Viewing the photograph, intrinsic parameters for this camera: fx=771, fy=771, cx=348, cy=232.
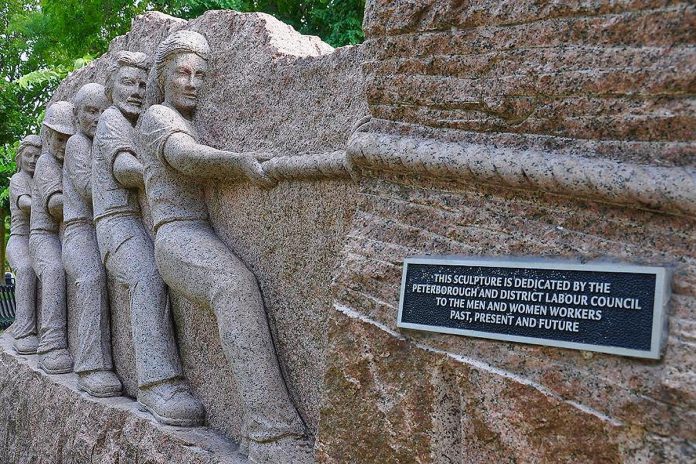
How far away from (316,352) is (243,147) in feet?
3.52

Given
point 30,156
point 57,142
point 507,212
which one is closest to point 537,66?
point 507,212

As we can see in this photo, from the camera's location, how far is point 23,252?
6.17 metres

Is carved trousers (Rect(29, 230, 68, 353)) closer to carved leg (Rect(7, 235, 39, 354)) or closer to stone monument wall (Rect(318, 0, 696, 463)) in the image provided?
carved leg (Rect(7, 235, 39, 354))

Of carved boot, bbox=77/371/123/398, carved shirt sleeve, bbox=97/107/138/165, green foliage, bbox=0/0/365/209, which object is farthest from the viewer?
green foliage, bbox=0/0/365/209

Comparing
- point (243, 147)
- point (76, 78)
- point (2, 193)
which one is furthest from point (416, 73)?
point (2, 193)

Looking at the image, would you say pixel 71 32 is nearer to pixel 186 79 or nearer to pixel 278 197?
pixel 186 79

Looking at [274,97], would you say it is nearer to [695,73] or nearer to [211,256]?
[211,256]

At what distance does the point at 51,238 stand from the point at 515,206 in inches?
173

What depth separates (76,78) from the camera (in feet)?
19.1

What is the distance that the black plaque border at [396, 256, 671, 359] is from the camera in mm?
1824

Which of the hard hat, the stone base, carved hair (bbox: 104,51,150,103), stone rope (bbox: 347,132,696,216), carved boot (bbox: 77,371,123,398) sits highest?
carved hair (bbox: 104,51,150,103)

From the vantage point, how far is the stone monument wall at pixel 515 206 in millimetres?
1880

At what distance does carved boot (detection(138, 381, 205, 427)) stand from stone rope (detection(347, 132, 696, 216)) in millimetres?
1749

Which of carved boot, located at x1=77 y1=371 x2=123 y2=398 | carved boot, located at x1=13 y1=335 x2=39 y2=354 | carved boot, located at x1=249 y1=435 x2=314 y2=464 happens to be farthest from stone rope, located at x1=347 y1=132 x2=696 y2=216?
carved boot, located at x1=13 y1=335 x2=39 y2=354
